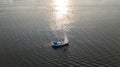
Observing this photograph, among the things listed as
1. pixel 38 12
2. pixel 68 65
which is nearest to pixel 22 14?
pixel 38 12

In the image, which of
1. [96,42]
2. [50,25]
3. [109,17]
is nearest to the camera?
[96,42]

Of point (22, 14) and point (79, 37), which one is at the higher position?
point (22, 14)

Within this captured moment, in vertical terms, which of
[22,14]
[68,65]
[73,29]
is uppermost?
[22,14]

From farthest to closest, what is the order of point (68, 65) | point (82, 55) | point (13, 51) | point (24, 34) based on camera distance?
point (24, 34)
point (13, 51)
point (82, 55)
point (68, 65)

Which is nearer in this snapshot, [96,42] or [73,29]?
[96,42]

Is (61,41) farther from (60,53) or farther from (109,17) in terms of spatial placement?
(109,17)

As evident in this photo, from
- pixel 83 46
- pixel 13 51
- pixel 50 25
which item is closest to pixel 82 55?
pixel 83 46
